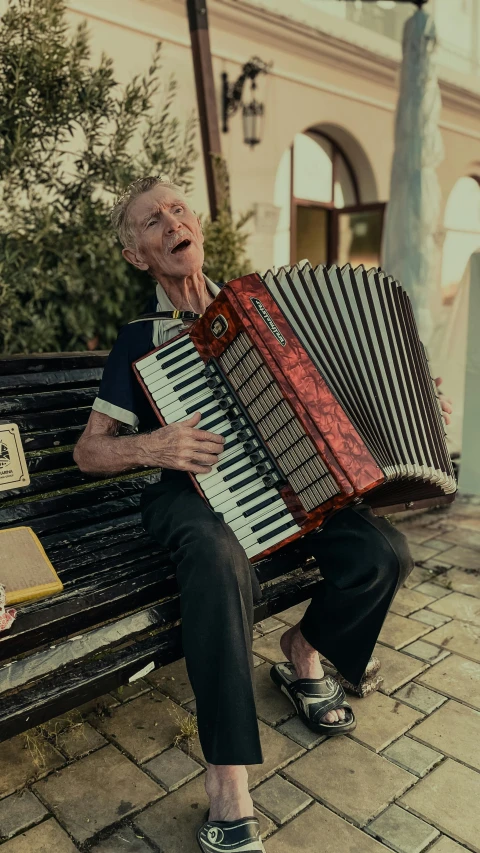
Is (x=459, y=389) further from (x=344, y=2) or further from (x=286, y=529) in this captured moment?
(x=344, y=2)

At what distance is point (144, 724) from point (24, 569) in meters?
0.70

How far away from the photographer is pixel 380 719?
2088mm

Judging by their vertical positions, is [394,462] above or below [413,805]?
Result: above

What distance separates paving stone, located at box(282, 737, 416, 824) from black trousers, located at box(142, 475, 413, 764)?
21 cm

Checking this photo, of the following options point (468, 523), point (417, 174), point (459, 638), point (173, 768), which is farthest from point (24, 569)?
point (417, 174)

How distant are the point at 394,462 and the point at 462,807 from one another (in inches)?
36.8

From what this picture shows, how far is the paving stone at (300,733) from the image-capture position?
1.98 metres

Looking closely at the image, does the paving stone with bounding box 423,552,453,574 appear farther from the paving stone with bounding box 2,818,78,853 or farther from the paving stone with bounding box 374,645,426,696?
the paving stone with bounding box 2,818,78,853

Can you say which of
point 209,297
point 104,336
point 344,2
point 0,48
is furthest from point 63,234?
point 344,2

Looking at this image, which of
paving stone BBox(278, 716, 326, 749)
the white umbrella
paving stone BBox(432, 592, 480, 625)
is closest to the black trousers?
paving stone BBox(278, 716, 326, 749)

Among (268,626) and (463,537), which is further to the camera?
(463,537)

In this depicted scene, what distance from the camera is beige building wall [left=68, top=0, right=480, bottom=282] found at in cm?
609

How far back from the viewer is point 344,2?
8.48 meters

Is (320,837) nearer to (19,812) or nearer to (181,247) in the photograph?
(19,812)
